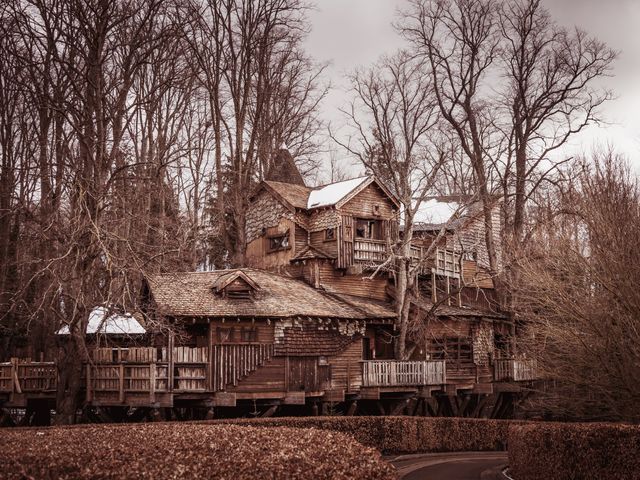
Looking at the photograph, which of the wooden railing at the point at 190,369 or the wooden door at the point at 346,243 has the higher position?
the wooden door at the point at 346,243

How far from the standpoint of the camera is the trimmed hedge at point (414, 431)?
29.9 metres

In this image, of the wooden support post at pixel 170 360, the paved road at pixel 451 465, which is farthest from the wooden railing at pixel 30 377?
the paved road at pixel 451 465

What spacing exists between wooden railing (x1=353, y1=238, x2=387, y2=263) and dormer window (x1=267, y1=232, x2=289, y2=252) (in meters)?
3.63

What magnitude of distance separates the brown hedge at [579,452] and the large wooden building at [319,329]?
8912 millimetres

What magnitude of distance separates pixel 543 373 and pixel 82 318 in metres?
15.4

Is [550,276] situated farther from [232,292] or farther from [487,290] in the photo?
[487,290]

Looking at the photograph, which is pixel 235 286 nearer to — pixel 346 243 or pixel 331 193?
pixel 346 243

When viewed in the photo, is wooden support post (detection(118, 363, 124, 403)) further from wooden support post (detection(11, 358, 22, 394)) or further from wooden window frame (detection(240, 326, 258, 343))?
wooden window frame (detection(240, 326, 258, 343))

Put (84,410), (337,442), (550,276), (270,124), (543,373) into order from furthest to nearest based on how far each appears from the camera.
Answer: (270,124) < (84,410) < (543,373) < (550,276) < (337,442)

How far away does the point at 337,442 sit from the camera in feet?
48.9

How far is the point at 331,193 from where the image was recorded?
4256cm

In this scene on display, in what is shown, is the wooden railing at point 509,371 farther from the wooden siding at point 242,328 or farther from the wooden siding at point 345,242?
the wooden siding at point 242,328

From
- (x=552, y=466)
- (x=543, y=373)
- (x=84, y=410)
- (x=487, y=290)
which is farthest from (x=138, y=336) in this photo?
(x=487, y=290)

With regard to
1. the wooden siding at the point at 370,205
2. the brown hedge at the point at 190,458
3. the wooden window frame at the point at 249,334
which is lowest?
the brown hedge at the point at 190,458
